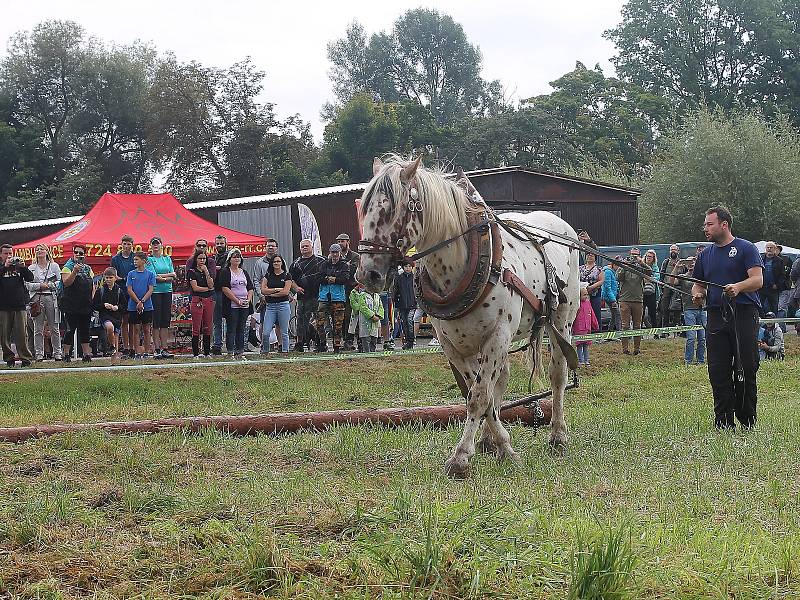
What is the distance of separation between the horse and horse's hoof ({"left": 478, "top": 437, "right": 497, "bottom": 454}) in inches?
0.4

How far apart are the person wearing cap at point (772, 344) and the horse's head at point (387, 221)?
13.3 m

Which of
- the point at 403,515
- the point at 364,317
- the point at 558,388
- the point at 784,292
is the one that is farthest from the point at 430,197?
the point at 784,292

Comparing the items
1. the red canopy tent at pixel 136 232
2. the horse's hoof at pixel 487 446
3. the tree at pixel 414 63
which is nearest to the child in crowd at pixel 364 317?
the red canopy tent at pixel 136 232

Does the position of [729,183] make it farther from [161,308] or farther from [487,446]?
[487,446]

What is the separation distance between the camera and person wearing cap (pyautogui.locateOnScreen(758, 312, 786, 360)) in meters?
18.9

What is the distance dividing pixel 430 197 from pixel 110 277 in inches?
441

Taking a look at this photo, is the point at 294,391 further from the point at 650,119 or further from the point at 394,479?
the point at 650,119

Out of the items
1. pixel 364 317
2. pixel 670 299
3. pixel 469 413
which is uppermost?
pixel 670 299

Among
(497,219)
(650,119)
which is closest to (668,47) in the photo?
(650,119)

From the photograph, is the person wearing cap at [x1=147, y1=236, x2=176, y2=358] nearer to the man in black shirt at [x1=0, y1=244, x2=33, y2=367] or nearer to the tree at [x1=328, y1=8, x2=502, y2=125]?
the man in black shirt at [x1=0, y1=244, x2=33, y2=367]

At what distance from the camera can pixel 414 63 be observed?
9625cm

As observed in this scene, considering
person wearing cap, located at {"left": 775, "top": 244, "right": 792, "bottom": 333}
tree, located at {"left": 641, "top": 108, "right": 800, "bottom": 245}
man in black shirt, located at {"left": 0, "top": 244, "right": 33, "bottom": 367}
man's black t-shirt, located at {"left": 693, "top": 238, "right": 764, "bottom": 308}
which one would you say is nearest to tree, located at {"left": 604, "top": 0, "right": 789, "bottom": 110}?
tree, located at {"left": 641, "top": 108, "right": 800, "bottom": 245}

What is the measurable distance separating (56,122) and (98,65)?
4.62 m

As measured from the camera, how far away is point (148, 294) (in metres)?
16.8
